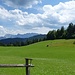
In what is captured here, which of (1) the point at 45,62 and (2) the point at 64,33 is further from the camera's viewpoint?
(2) the point at 64,33

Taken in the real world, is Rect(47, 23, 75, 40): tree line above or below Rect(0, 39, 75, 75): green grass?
above

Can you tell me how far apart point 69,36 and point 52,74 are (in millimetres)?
163483

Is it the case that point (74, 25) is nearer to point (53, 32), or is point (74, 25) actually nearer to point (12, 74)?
point (53, 32)

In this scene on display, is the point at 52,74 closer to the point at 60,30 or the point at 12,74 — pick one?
the point at 12,74

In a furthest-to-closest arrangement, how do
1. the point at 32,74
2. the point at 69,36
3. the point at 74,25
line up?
the point at 74,25 → the point at 69,36 → the point at 32,74

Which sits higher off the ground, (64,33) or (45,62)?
(64,33)

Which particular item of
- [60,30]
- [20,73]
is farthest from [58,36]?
[20,73]

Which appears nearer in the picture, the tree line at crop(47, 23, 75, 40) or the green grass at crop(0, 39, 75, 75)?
the green grass at crop(0, 39, 75, 75)

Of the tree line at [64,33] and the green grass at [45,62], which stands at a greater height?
the tree line at [64,33]

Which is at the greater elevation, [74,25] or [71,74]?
[74,25]

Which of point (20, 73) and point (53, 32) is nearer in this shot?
point (20, 73)

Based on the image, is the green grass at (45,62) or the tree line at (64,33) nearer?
the green grass at (45,62)

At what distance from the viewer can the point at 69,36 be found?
606 ft

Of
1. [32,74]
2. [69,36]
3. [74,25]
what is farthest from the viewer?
[74,25]
